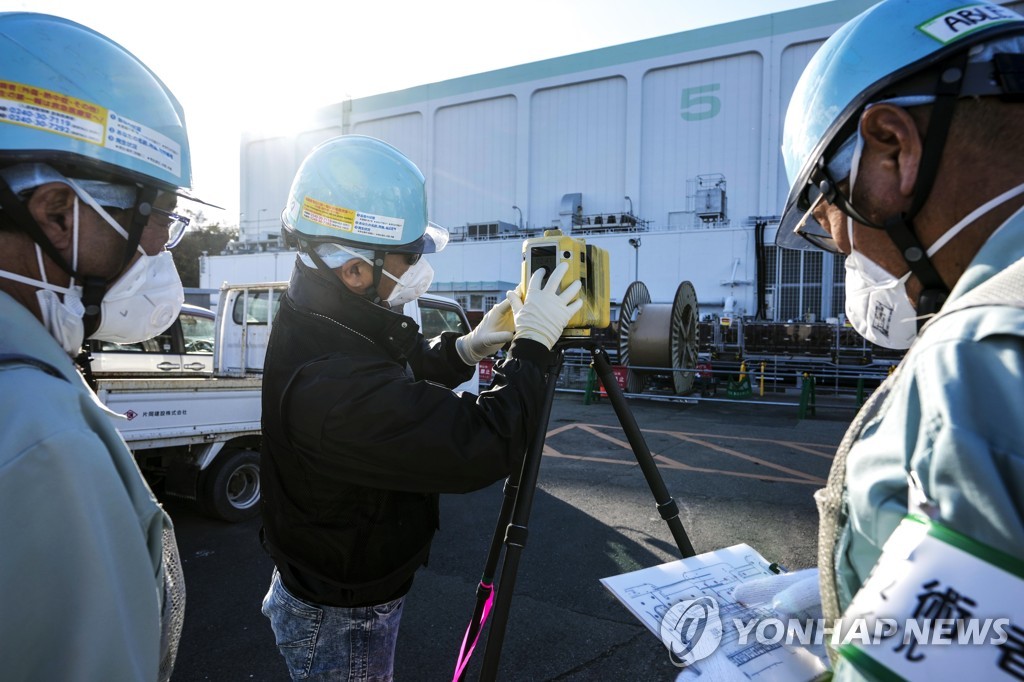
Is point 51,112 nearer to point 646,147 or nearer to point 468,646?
point 468,646

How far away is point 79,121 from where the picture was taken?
1130 millimetres

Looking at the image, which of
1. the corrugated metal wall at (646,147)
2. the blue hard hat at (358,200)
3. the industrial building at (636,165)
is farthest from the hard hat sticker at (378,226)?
the corrugated metal wall at (646,147)

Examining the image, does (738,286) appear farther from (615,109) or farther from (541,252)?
(541,252)

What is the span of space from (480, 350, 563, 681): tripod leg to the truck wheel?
13.4ft

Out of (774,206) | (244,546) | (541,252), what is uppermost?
(774,206)

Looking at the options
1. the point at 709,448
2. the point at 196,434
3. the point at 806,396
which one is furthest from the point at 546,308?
the point at 806,396

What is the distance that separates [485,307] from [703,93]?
18894 mm

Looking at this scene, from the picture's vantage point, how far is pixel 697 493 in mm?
6176

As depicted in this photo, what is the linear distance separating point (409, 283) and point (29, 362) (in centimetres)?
126

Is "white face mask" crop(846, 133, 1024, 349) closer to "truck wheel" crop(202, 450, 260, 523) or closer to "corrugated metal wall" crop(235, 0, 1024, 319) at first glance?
"truck wheel" crop(202, 450, 260, 523)

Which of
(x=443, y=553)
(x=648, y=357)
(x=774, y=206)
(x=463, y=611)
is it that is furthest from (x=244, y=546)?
(x=774, y=206)

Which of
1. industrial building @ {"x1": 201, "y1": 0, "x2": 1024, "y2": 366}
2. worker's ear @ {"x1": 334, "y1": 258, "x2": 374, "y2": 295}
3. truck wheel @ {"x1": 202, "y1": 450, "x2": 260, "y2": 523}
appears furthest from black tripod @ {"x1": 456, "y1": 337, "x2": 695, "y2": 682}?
industrial building @ {"x1": 201, "y1": 0, "x2": 1024, "y2": 366}

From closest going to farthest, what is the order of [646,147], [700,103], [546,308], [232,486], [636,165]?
[546,308], [232,486], [700,103], [636,165], [646,147]

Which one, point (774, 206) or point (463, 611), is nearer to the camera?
point (463, 611)
